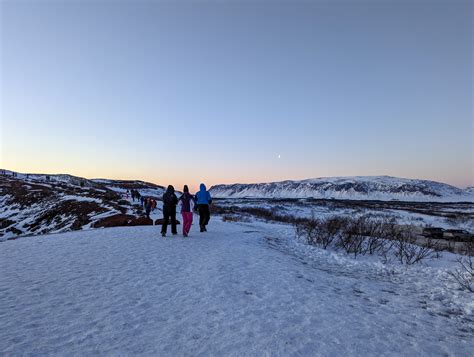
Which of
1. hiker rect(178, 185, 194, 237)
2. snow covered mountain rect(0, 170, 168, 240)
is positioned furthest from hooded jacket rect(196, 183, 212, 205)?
snow covered mountain rect(0, 170, 168, 240)

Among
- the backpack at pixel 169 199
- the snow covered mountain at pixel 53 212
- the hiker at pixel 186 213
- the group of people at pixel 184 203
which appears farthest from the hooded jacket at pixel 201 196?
the snow covered mountain at pixel 53 212

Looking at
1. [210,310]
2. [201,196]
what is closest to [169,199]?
[201,196]

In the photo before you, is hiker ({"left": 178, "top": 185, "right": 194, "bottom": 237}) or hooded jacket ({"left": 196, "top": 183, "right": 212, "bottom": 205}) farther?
hooded jacket ({"left": 196, "top": 183, "right": 212, "bottom": 205})

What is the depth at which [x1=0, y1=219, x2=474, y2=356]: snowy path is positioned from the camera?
11.6 ft

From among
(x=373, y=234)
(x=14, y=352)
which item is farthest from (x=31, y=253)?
(x=373, y=234)

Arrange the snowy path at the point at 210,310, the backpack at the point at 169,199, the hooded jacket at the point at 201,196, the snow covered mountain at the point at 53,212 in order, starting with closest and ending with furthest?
the snowy path at the point at 210,310
the backpack at the point at 169,199
the hooded jacket at the point at 201,196
the snow covered mountain at the point at 53,212

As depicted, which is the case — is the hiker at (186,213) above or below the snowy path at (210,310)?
above

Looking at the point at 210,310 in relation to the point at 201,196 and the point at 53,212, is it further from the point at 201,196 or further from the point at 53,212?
the point at 53,212

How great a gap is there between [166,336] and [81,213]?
27.3 metres

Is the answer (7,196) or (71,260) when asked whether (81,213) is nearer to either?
(71,260)

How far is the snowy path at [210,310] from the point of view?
11.6ft

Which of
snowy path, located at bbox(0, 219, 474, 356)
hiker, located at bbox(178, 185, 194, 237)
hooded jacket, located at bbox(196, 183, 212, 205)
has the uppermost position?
hooded jacket, located at bbox(196, 183, 212, 205)

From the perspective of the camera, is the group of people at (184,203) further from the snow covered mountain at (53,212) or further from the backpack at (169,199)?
the snow covered mountain at (53,212)

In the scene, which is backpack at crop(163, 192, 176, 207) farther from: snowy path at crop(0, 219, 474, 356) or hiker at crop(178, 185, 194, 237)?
snowy path at crop(0, 219, 474, 356)
